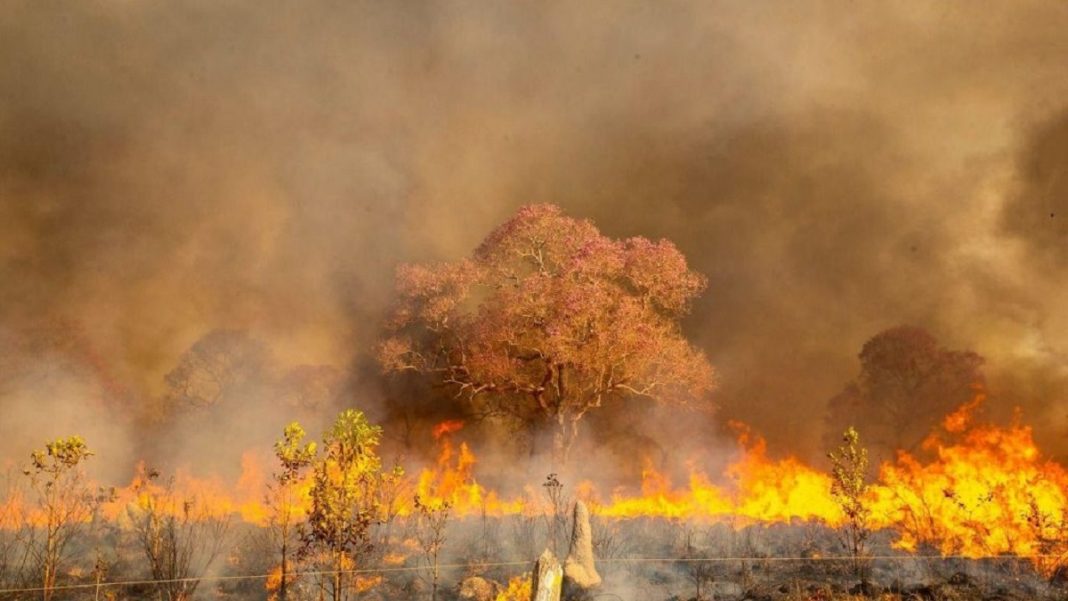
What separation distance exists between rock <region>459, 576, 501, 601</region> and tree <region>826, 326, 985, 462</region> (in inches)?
724

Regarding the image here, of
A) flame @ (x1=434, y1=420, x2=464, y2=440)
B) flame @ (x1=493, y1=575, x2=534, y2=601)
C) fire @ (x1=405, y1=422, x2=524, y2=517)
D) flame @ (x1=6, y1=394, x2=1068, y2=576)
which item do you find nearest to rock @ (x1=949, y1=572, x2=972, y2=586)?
flame @ (x1=6, y1=394, x2=1068, y2=576)

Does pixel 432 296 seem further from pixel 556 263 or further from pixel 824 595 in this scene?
pixel 824 595

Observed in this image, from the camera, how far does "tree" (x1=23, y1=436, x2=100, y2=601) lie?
15.7 meters

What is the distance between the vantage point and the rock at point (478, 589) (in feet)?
58.9

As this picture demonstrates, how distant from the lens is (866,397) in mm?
31469

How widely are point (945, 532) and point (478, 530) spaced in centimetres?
1366

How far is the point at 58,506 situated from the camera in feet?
74.6

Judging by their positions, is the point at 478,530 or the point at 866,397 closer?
the point at 478,530

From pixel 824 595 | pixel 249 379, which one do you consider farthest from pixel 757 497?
pixel 249 379

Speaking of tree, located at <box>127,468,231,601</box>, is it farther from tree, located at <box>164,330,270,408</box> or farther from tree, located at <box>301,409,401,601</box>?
tree, located at <box>164,330,270,408</box>

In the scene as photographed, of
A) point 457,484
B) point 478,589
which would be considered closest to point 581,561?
point 478,589

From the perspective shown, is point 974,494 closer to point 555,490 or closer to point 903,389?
point 903,389

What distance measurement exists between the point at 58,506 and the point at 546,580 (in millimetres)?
17496

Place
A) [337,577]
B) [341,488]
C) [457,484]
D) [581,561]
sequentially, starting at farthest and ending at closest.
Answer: [457,484] < [581,561] < [337,577] < [341,488]
